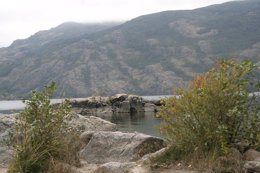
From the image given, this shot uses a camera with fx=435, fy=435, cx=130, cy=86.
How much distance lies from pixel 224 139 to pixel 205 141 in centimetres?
63

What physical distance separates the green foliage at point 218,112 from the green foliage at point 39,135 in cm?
379

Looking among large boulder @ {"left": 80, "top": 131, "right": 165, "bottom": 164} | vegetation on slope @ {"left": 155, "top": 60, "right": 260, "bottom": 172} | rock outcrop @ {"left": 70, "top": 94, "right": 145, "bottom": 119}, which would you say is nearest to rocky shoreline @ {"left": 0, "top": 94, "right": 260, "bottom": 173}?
large boulder @ {"left": 80, "top": 131, "right": 165, "bottom": 164}

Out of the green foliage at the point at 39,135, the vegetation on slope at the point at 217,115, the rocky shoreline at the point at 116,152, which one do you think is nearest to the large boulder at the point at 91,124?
the rocky shoreline at the point at 116,152

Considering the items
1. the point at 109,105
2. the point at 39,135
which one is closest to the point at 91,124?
the point at 39,135

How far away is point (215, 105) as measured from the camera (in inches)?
548

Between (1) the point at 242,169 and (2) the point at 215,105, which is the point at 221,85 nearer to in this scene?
(2) the point at 215,105

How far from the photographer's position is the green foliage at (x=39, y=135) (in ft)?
43.2

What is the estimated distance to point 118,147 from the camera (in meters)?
17.9

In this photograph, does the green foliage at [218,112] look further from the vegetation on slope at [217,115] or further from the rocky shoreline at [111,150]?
the rocky shoreline at [111,150]

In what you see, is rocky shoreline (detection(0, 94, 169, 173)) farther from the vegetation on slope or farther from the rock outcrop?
the rock outcrop

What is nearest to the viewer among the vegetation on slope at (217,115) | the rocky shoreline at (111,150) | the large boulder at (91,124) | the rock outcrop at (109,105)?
the vegetation on slope at (217,115)

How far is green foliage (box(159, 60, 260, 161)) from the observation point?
13758 mm

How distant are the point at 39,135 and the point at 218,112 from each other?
576cm

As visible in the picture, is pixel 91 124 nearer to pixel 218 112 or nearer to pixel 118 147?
pixel 118 147
